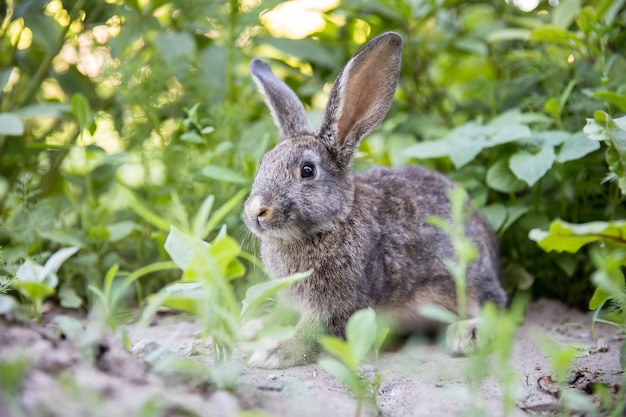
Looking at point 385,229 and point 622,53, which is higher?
point 622,53

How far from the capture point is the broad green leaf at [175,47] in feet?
14.7

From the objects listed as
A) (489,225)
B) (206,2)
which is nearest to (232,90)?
(206,2)

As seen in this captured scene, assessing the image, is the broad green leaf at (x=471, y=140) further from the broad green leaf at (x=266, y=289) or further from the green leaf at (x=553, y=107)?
the broad green leaf at (x=266, y=289)

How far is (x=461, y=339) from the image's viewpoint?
3.52 metres

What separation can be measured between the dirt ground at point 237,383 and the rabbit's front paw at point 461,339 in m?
0.08

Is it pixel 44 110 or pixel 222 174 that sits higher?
pixel 44 110

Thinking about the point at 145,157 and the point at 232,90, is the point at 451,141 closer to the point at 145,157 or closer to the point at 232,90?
the point at 232,90

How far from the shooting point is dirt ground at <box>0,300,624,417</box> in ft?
6.06

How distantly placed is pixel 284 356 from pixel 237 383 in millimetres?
801

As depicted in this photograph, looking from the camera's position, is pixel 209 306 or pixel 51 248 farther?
pixel 51 248

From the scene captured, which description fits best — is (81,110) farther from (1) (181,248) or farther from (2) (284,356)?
(2) (284,356)

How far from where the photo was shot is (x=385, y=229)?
146 inches

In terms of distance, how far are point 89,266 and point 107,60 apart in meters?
1.54

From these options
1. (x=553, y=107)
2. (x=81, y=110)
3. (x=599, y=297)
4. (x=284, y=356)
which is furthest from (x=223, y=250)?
(x=553, y=107)
